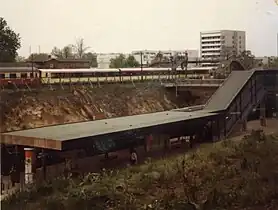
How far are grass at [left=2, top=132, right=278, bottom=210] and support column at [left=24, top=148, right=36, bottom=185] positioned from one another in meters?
0.38

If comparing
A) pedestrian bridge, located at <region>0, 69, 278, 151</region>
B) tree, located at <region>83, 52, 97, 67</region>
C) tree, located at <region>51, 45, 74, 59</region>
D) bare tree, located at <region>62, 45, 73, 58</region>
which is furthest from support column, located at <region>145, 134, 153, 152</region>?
tree, located at <region>83, 52, 97, 67</region>

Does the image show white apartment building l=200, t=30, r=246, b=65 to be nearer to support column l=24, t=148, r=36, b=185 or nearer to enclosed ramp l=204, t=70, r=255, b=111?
enclosed ramp l=204, t=70, r=255, b=111

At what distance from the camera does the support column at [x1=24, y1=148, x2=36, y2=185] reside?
3820 millimetres

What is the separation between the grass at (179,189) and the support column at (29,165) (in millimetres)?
384

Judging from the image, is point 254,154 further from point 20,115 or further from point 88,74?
point 88,74

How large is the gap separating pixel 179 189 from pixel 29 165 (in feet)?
5.31

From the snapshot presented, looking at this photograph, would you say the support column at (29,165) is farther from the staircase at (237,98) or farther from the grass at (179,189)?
the staircase at (237,98)

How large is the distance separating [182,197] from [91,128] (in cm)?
199

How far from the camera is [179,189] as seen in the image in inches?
113

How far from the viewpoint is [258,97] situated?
6.96m

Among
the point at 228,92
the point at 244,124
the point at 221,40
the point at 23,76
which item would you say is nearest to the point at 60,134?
the point at 221,40

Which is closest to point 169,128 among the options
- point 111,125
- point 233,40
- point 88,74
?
point 111,125

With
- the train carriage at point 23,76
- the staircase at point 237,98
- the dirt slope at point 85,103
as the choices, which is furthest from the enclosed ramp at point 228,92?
the train carriage at point 23,76

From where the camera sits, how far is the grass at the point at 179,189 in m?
2.68
